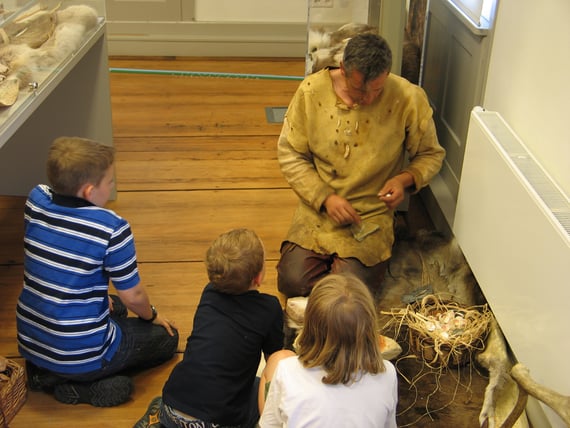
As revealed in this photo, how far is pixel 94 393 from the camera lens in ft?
7.67

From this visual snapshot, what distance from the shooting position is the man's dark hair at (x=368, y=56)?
2512mm

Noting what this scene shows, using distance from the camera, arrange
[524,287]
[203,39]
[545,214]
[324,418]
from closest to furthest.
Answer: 1. [324,418]
2. [545,214]
3. [524,287]
4. [203,39]

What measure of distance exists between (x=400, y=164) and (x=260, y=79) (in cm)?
235

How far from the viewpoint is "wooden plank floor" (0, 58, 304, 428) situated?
2.65 meters

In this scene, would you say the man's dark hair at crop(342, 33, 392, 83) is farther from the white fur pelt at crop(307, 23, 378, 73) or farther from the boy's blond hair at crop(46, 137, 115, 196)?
the boy's blond hair at crop(46, 137, 115, 196)

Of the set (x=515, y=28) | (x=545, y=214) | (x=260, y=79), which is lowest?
(x=260, y=79)

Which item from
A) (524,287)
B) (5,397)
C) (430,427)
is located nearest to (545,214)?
(524,287)

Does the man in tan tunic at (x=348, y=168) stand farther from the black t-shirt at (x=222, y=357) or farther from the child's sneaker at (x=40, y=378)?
the child's sneaker at (x=40, y=378)

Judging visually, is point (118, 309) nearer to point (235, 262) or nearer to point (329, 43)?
point (235, 262)

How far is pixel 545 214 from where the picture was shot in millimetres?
2051

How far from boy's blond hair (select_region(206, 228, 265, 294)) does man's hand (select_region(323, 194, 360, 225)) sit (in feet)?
2.47

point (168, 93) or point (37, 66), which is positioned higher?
point (37, 66)

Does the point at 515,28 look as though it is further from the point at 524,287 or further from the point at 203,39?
the point at 203,39

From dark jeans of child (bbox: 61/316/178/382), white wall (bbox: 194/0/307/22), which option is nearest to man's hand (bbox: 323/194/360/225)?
dark jeans of child (bbox: 61/316/178/382)
